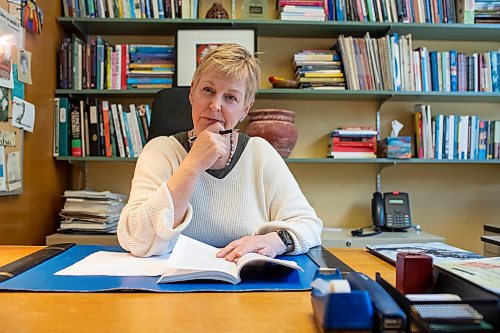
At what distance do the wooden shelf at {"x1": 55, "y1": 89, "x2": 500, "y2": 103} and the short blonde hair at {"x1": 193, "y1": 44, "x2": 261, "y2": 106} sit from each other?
1.00 meters

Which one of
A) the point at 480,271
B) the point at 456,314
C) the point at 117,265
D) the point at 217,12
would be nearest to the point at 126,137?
the point at 217,12

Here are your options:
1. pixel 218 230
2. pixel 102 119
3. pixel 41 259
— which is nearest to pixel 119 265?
pixel 41 259

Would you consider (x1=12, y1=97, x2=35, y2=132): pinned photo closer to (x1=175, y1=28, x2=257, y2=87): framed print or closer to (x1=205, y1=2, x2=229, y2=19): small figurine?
(x1=175, y1=28, x2=257, y2=87): framed print

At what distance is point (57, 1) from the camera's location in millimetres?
2377

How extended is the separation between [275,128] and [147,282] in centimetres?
160

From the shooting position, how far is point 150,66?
2.41 meters

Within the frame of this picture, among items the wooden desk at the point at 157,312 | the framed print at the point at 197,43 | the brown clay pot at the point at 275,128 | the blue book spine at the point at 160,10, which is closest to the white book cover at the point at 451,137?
the brown clay pot at the point at 275,128

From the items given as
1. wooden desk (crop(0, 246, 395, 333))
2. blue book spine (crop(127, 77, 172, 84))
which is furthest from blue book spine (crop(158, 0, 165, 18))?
wooden desk (crop(0, 246, 395, 333))

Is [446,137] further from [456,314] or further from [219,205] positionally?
[456,314]

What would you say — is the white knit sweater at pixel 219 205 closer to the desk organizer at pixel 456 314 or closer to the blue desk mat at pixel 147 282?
the blue desk mat at pixel 147 282

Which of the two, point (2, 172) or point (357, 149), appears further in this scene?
point (357, 149)

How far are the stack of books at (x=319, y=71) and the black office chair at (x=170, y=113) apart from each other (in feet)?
2.99

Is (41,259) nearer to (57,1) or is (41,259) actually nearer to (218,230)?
(218,230)

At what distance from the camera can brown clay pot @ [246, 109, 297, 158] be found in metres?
2.33
